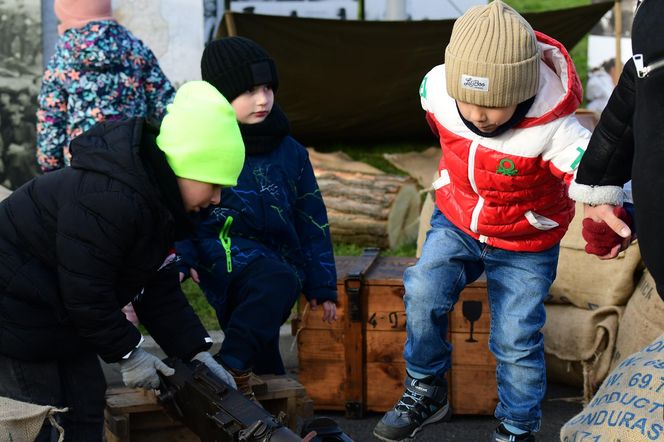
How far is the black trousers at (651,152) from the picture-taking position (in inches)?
99.8

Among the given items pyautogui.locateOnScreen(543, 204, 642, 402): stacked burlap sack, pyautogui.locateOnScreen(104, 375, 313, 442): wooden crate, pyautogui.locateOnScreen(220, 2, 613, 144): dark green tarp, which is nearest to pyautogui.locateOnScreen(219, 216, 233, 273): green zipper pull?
pyautogui.locateOnScreen(104, 375, 313, 442): wooden crate

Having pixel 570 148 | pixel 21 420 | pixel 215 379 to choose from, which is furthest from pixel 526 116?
pixel 21 420

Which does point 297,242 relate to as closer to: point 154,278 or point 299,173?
point 299,173

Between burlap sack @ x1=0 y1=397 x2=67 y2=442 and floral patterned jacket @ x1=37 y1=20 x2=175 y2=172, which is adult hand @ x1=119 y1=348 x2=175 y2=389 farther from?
floral patterned jacket @ x1=37 y1=20 x2=175 y2=172

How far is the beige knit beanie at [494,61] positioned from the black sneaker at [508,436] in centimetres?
124

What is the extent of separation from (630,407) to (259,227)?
172cm

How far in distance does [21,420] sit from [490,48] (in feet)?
6.36

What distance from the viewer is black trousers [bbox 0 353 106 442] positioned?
3541 mm

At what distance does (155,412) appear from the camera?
4.00 m

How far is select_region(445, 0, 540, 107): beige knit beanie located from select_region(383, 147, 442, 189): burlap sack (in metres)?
5.29

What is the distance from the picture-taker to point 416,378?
4.16 metres

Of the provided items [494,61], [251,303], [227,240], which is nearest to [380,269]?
[227,240]

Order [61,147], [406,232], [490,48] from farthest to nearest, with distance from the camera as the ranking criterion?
[406,232]
[61,147]
[490,48]

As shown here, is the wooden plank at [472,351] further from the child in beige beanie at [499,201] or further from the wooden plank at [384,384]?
the child in beige beanie at [499,201]
